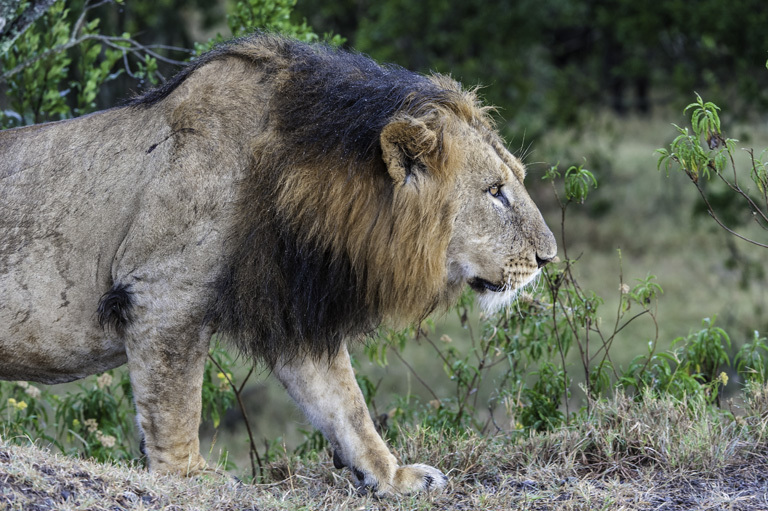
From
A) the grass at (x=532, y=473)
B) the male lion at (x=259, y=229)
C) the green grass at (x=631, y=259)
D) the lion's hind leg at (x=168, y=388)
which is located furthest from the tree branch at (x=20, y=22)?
the green grass at (x=631, y=259)

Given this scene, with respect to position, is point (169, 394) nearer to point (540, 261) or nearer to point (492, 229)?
point (492, 229)

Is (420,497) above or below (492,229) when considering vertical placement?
below

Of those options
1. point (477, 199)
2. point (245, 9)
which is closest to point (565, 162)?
point (245, 9)

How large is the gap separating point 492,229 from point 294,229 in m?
0.70

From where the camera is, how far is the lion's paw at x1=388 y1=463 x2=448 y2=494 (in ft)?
11.8

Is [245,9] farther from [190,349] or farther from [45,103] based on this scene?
[190,349]

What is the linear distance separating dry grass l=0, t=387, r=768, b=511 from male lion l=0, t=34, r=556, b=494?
20 centimetres

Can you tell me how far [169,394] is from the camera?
11.5 ft

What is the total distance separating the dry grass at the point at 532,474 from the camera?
3074 millimetres

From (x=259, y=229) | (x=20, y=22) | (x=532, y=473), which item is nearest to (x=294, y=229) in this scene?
(x=259, y=229)

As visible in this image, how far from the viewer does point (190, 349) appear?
3482mm

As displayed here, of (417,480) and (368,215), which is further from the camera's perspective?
(417,480)

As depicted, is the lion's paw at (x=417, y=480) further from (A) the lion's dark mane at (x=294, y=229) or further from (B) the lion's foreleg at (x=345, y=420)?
(A) the lion's dark mane at (x=294, y=229)

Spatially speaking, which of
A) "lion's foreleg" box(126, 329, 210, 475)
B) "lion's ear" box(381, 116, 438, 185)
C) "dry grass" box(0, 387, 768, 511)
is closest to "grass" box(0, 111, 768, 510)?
"dry grass" box(0, 387, 768, 511)
